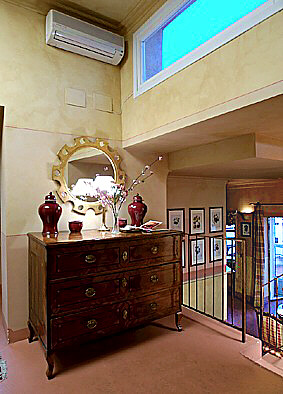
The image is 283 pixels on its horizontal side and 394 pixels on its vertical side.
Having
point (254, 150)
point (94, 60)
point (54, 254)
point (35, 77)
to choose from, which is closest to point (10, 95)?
point (35, 77)

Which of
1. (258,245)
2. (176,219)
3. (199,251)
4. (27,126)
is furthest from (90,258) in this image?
(258,245)

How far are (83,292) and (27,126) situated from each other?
5.38 ft

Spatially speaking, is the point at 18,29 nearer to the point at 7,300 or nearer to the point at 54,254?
the point at 54,254

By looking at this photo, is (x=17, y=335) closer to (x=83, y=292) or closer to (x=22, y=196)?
(x=83, y=292)

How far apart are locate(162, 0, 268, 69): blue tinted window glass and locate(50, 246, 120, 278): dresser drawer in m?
1.86

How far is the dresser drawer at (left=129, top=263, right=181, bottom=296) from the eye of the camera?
2479mm

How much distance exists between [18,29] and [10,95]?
25.5 inches

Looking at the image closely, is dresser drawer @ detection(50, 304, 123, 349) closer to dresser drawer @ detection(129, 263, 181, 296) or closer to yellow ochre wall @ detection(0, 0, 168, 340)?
dresser drawer @ detection(129, 263, 181, 296)

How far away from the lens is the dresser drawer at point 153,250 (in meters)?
2.49

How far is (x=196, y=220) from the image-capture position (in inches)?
218

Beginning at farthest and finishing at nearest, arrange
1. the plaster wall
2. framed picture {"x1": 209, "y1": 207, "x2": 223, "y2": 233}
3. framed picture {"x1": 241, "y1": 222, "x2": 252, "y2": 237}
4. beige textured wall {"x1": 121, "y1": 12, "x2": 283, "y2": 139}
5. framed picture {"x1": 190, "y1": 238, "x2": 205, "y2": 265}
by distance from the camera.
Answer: framed picture {"x1": 241, "y1": 222, "x2": 252, "y2": 237} < the plaster wall < framed picture {"x1": 209, "y1": 207, "x2": 223, "y2": 233} < framed picture {"x1": 190, "y1": 238, "x2": 205, "y2": 265} < beige textured wall {"x1": 121, "y1": 12, "x2": 283, "y2": 139}

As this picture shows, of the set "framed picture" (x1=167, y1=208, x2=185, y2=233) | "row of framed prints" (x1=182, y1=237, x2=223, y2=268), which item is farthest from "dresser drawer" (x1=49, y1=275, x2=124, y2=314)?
"row of framed prints" (x1=182, y1=237, x2=223, y2=268)

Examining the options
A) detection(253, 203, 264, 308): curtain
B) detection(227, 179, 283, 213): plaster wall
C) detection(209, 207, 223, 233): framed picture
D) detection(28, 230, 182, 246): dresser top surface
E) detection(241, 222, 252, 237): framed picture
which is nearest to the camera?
detection(28, 230, 182, 246): dresser top surface

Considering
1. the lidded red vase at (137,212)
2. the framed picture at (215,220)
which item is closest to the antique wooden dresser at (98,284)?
the lidded red vase at (137,212)
